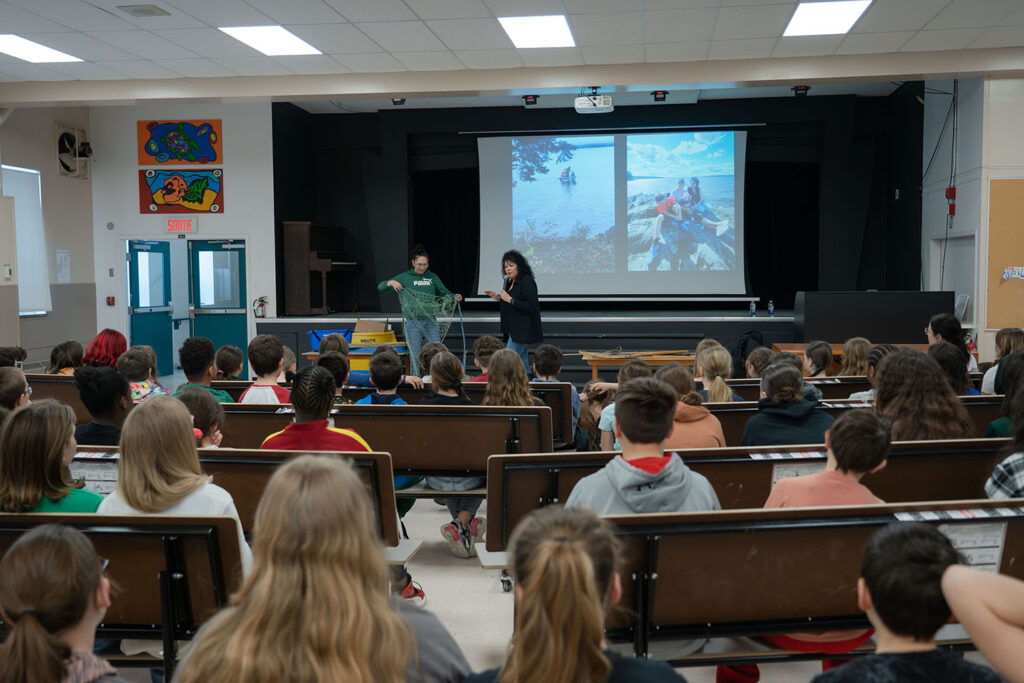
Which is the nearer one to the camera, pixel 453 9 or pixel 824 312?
pixel 453 9

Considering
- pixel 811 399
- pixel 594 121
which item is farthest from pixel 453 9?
pixel 594 121

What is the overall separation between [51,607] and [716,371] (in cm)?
371

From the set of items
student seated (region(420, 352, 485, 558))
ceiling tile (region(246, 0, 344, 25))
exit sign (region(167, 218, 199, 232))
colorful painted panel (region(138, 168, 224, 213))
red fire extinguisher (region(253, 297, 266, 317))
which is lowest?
student seated (region(420, 352, 485, 558))

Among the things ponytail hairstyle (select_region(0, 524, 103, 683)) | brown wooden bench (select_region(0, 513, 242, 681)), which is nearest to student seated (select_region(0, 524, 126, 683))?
ponytail hairstyle (select_region(0, 524, 103, 683))

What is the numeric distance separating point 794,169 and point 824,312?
4.18 m

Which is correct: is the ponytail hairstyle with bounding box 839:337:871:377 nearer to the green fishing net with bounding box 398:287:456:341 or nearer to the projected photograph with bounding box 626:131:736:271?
the green fishing net with bounding box 398:287:456:341

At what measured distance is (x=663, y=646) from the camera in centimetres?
222

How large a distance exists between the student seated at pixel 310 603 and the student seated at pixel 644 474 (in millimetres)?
1095

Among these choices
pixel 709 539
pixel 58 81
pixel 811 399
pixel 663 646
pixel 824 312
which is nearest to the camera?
pixel 709 539

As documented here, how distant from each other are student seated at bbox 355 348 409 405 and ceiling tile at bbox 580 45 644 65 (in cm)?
422

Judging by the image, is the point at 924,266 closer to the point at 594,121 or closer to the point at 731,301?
the point at 731,301

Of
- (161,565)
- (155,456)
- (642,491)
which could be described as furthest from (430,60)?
(161,565)

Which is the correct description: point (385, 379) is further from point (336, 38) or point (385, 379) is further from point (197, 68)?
point (197, 68)

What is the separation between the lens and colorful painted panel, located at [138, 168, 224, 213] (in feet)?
37.6
